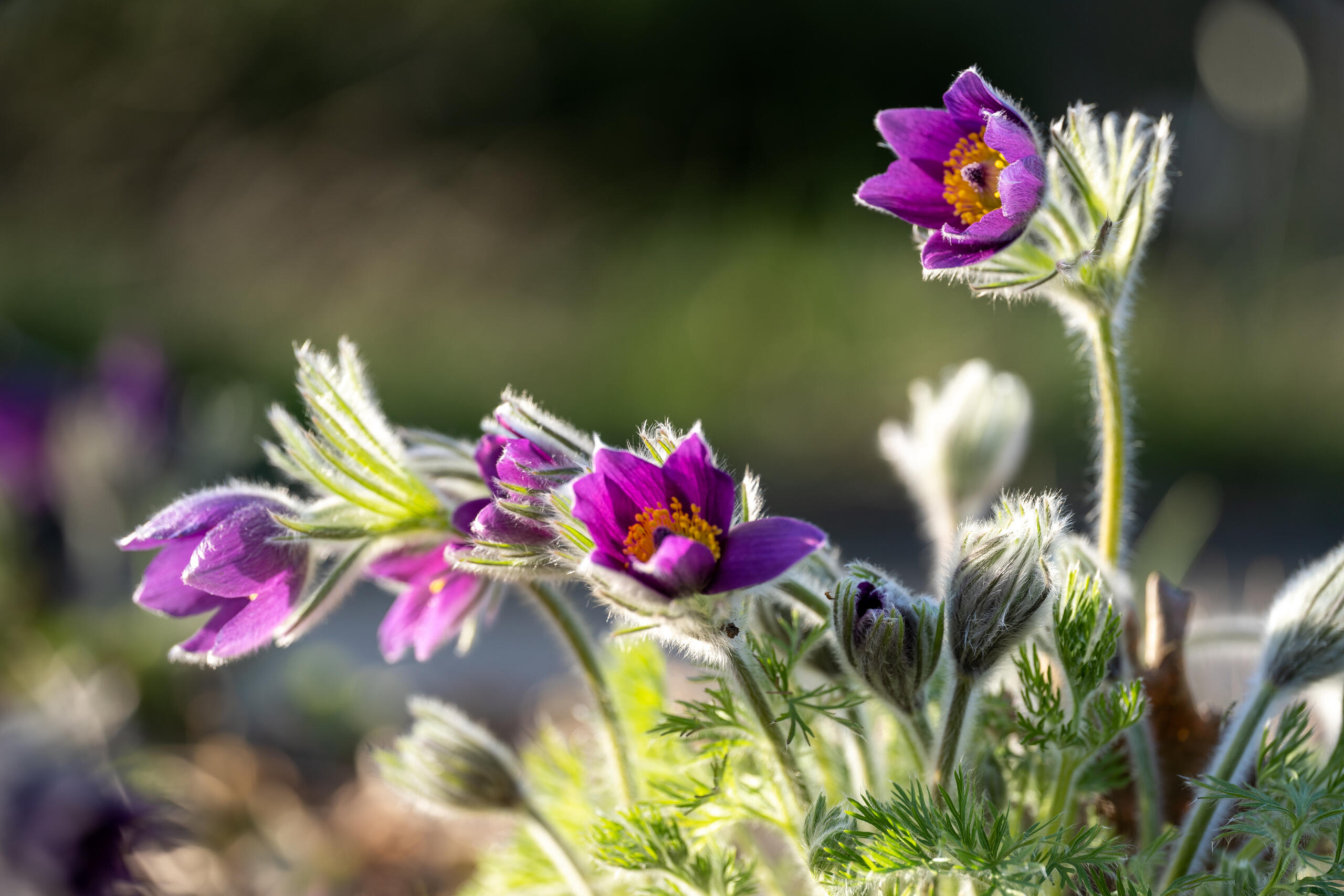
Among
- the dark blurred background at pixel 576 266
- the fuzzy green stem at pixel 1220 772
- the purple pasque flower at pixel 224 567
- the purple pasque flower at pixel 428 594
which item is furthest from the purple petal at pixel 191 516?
the dark blurred background at pixel 576 266

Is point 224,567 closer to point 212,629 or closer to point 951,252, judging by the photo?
point 212,629

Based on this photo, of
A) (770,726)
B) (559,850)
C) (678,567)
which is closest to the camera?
(678,567)

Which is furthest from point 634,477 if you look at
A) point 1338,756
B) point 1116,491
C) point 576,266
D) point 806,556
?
point 576,266

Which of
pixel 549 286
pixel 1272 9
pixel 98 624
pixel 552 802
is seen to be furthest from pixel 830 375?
pixel 552 802

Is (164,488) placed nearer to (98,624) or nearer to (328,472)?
Answer: (98,624)

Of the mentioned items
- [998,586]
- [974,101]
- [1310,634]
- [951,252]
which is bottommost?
[1310,634]

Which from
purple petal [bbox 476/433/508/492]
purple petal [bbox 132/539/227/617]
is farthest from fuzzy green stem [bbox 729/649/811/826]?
purple petal [bbox 132/539/227/617]

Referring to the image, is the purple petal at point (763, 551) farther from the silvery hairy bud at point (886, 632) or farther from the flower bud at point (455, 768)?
the flower bud at point (455, 768)
